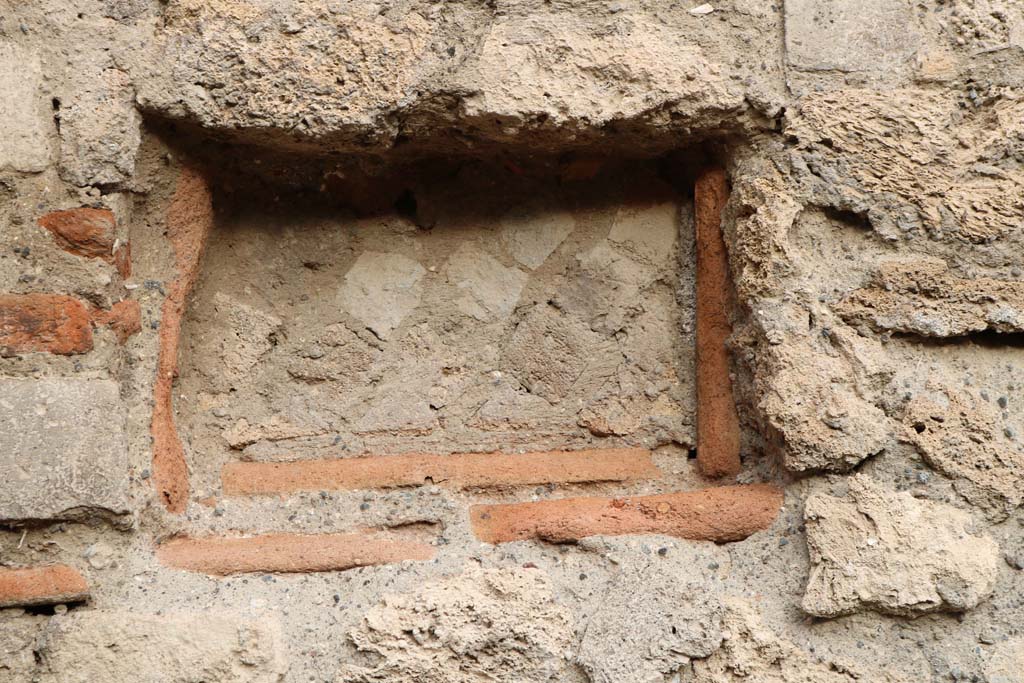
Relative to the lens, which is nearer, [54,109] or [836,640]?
[836,640]

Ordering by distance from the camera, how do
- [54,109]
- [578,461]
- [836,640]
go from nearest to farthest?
[836,640] → [54,109] → [578,461]

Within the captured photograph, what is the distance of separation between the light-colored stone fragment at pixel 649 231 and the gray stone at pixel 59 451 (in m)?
0.76

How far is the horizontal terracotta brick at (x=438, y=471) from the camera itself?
1.49m

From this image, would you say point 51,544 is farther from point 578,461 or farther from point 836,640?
point 836,640

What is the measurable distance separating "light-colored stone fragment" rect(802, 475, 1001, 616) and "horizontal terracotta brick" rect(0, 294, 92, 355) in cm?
97

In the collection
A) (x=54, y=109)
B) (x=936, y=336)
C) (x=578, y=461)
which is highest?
(x=54, y=109)

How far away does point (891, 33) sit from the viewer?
1431 millimetres

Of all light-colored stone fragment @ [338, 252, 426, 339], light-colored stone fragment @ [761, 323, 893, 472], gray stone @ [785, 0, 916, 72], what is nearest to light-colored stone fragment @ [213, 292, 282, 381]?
light-colored stone fragment @ [338, 252, 426, 339]

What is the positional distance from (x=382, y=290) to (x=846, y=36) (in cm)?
75

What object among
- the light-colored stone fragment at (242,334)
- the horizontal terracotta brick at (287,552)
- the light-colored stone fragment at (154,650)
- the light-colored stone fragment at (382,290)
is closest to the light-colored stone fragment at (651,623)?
the horizontal terracotta brick at (287,552)

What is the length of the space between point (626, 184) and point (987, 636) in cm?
79

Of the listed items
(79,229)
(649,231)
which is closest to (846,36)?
(649,231)

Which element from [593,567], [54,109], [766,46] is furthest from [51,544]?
[766,46]

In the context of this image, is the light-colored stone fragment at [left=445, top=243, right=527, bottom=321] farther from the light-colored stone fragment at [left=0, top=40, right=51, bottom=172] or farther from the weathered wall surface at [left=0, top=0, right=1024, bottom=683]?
the light-colored stone fragment at [left=0, top=40, right=51, bottom=172]
